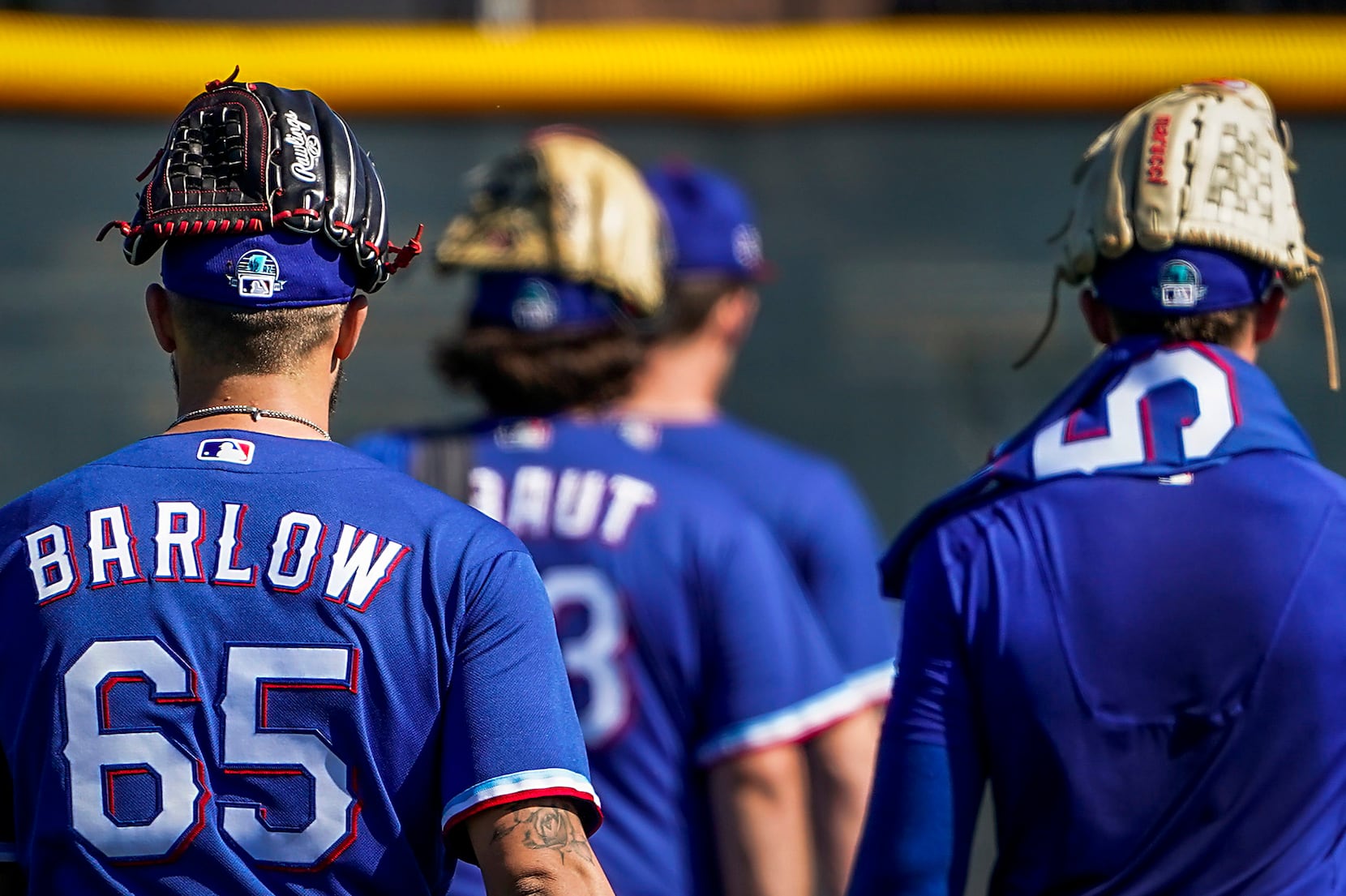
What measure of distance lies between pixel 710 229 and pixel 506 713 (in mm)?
2462

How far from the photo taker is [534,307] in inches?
136

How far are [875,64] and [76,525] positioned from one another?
4.11 m

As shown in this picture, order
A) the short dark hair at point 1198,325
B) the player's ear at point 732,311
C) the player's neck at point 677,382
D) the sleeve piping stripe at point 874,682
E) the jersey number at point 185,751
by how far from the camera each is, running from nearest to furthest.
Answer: the jersey number at point 185,751
the short dark hair at point 1198,325
the sleeve piping stripe at point 874,682
the player's neck at point 677,382
the player's ear at point 732,311

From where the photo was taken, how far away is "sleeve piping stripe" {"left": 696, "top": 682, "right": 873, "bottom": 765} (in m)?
3.20

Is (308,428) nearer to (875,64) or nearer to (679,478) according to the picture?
(679,478)

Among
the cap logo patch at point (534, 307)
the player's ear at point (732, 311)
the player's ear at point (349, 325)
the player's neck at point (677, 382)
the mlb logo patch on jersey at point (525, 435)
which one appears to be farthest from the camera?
the player's ear at point (732, 311)

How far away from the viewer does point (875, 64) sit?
5527 mm

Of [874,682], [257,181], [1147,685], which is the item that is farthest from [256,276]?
[874,682]

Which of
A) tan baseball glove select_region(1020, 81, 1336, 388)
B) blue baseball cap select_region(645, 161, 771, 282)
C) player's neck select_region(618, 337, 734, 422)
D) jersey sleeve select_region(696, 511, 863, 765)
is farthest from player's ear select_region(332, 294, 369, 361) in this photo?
blue baseball cap select_region(645, 161, 771, 282)

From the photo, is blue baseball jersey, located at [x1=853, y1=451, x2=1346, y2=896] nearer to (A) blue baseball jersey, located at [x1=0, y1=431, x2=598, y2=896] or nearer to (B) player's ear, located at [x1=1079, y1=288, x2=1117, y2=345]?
(B) player's ear, located at [x1=1079, y1=288, x2=1117, y2=345]

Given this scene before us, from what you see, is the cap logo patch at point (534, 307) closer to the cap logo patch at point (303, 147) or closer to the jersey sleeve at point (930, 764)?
the jersey sleeve at point (930, 764)

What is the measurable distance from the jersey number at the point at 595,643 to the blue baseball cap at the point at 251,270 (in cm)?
124

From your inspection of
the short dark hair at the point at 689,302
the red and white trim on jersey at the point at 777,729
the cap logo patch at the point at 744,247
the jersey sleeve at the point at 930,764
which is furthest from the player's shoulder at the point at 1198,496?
the cap logo patch at the point at 744,247

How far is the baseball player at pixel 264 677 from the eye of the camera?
6.01ft
